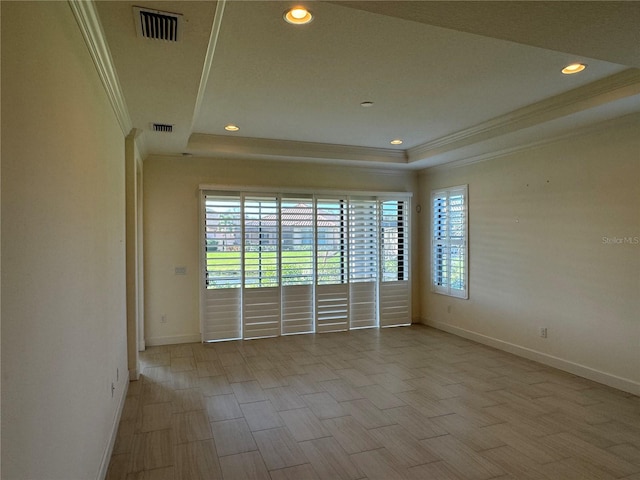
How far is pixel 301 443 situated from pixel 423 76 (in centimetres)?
294

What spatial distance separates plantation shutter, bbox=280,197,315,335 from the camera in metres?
6.06

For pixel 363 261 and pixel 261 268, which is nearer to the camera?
pixel 261 268

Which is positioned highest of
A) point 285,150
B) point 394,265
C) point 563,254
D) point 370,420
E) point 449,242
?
point 285,150

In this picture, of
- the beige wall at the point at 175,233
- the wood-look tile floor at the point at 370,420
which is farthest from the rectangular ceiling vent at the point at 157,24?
the beige wall at the point at 175,233

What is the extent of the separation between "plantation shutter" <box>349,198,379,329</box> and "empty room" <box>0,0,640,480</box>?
0.12ft

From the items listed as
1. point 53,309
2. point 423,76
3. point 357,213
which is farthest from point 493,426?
point 357,213

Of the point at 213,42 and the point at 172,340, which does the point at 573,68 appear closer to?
the point at 213,42

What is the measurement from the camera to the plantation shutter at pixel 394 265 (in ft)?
21.8

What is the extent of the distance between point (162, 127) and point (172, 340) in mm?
2983

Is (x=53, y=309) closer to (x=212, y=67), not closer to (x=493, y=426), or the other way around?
(x=212, y=67)

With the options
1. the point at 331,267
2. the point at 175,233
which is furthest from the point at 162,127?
the point at 331,267

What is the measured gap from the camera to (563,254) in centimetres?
449

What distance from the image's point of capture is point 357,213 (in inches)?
254

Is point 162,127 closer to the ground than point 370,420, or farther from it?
farther from it
